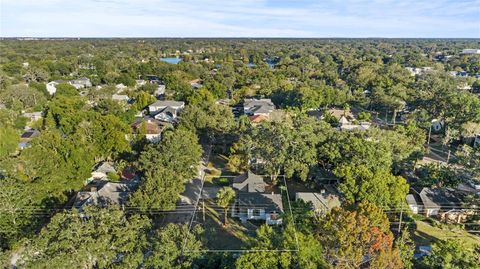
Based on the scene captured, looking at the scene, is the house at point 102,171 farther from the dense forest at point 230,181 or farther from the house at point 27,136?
the house at point 27,136


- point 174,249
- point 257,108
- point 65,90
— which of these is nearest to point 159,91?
point 65,90

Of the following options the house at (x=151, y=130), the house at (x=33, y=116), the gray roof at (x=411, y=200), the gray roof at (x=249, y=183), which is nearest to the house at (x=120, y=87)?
the house at (x=33, y=116)

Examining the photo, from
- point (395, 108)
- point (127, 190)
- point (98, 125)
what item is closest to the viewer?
point (127, 190)

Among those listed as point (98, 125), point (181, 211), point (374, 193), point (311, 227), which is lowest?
point (181, 211)

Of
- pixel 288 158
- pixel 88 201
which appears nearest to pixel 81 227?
pixel 88 201

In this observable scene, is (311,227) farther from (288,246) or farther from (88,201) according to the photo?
(88,201)
